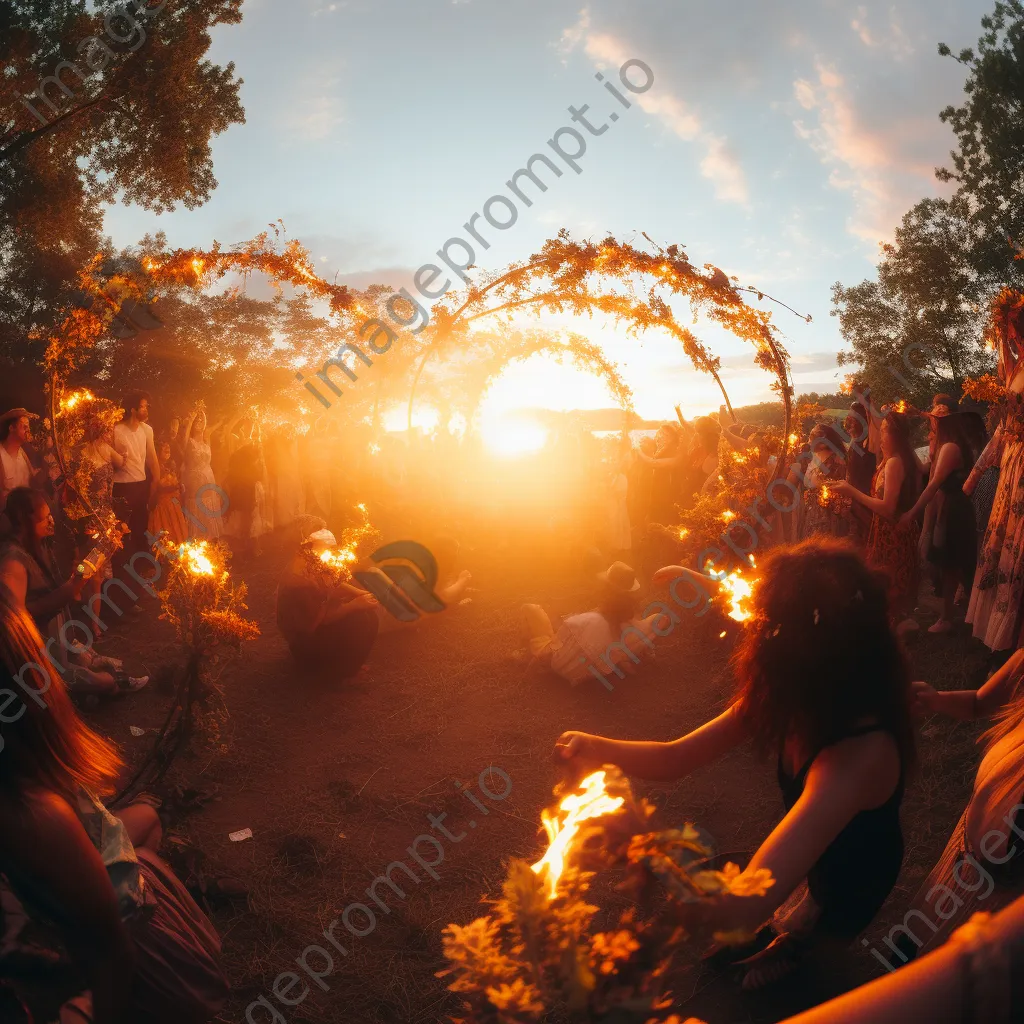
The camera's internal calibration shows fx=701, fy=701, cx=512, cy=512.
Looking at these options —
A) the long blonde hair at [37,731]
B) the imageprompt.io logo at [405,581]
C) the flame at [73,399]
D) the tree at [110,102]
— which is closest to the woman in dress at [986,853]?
Answer: the long blonde hair at [37,731]

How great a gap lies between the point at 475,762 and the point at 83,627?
154 inches

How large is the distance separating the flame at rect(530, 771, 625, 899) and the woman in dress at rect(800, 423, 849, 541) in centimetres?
639

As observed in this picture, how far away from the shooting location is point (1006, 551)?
14.6 ft

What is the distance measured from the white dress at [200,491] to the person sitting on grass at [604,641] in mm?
7004

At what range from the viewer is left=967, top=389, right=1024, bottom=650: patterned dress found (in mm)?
4348

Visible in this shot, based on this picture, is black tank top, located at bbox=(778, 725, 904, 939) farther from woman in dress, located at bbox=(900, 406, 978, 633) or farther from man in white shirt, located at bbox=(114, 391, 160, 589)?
man in white shirt, located at bbox=(114, 391, 160, 589)

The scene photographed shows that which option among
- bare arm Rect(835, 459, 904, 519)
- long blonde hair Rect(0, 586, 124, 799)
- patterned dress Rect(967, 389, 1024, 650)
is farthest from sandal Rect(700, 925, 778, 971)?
bare arm Rect(835, 459, 904, 519)

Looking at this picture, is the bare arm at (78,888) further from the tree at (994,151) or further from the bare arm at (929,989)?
the tree at (994,151)

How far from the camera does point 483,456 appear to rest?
43.2 ft

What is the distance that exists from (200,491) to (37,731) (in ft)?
34.1

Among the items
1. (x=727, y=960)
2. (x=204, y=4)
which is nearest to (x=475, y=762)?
(x=727, y=960)

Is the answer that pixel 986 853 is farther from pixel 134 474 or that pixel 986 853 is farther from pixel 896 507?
pixel 134 474

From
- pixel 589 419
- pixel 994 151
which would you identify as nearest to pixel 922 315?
pixel 994 151

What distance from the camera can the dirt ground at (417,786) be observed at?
306cm
